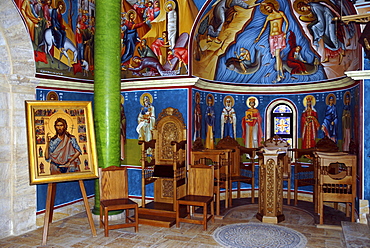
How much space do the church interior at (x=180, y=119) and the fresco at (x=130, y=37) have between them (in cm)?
3

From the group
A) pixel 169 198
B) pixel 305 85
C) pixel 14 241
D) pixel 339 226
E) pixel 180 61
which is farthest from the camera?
pixel 305 85

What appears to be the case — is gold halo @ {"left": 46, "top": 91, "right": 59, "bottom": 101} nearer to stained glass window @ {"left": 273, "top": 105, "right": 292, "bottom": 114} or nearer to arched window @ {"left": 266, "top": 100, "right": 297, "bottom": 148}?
arched window @ {"left": 266, "top": 100, "right": 297, "bottom": 148}

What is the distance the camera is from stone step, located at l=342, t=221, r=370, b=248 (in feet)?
17.6

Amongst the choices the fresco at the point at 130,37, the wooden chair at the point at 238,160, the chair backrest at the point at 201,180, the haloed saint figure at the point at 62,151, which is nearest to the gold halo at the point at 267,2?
the fresco at the point at 130,37

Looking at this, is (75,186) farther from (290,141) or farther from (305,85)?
(305,85)

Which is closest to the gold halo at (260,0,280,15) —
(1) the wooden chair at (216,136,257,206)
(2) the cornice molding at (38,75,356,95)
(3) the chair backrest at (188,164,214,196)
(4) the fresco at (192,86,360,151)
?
→ (2) the cornice molding at (38,75,356,95)

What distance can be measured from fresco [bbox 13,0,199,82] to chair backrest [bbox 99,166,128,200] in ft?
7.73

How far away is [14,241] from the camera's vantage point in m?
5.99

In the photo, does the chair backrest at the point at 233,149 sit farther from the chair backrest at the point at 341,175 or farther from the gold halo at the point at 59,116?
the gold halo at the point at 59,116

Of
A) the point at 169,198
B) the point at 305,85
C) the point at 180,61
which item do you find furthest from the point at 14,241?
the point at 305,85

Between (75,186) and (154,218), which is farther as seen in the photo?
(75,186)

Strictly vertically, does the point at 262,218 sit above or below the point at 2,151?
below

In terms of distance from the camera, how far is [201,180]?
6887 mm

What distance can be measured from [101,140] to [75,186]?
1.69 m
